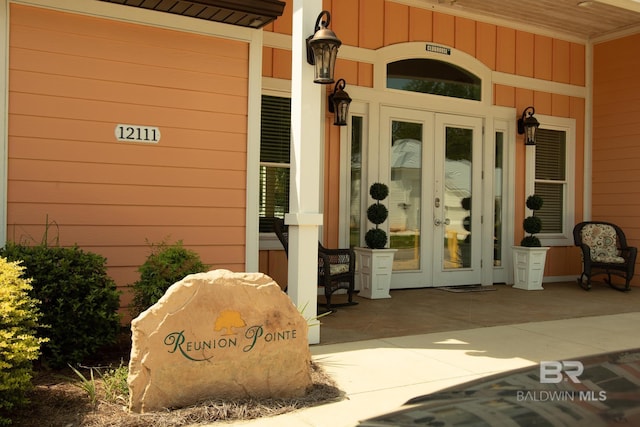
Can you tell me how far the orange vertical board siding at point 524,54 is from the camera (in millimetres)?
8273

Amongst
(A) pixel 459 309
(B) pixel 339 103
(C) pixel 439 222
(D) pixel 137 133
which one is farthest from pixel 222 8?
(C) pixel 439 222

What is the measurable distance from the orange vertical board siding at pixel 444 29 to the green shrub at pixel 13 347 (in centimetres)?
614

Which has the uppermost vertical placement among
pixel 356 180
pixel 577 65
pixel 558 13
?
pixel 558 13

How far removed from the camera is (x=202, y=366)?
3064 mm

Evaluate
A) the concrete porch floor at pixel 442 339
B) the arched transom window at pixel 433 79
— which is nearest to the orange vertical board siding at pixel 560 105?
the arched transom window at pixel 433 79

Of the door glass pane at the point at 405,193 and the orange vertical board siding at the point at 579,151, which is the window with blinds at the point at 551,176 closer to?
the orange vertical board siding at the point at 579,151

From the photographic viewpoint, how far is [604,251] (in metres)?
8.05

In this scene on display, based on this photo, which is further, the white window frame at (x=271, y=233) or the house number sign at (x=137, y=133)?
the white window frame at (x=271, y=233)

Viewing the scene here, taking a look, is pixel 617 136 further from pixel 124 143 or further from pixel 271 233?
pixel 124 143

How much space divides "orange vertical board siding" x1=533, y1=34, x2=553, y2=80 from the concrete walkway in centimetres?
420

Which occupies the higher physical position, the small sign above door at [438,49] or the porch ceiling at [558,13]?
the porch ceiling at [558,13]

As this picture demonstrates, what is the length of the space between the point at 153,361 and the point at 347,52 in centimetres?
499

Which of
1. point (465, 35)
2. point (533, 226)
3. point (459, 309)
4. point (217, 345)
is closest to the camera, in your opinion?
point (217, 345)

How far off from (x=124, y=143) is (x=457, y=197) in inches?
184
